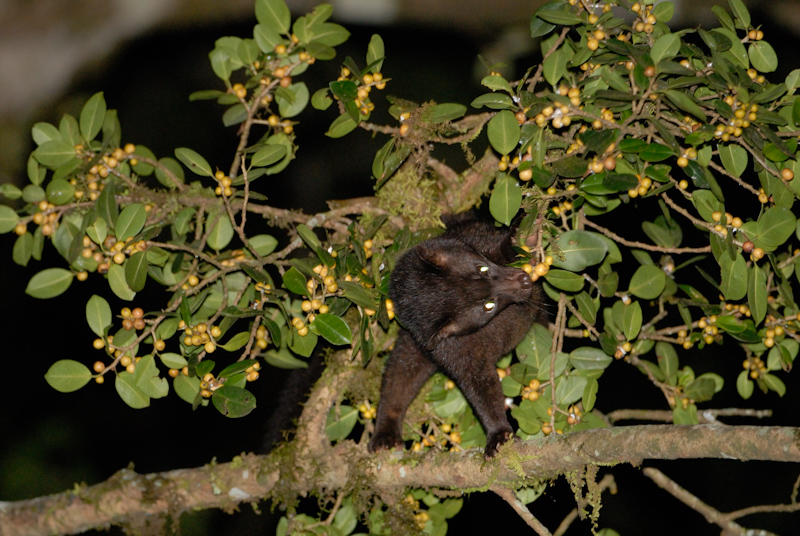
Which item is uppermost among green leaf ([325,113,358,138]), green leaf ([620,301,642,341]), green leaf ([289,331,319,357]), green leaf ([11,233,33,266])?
green leaf ([325,113,358,138])

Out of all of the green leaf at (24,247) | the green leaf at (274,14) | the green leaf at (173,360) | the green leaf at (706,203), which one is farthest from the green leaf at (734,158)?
the green leaf at (24,247)

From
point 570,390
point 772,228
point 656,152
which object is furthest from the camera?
point 570,390

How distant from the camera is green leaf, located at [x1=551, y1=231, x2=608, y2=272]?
260 cm

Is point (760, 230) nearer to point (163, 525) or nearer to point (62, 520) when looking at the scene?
point (163, 525)

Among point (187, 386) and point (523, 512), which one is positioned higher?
point (187, 386)

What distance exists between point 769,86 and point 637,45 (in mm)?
525

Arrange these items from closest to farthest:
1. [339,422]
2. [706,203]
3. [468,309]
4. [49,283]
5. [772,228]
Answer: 1. [772,228]
2. [706,203]
3. [49,283]
4. [468,309]
5. [339,422]

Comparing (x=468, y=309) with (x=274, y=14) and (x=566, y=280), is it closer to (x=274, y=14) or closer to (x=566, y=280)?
(x=566, y=280)

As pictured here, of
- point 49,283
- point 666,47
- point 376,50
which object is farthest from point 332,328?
point 666,47

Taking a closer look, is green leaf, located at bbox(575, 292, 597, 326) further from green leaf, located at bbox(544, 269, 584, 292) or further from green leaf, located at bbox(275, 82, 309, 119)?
green leaf, located at bbox(275, 82, 309, 119)

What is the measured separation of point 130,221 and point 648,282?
2.33 metres

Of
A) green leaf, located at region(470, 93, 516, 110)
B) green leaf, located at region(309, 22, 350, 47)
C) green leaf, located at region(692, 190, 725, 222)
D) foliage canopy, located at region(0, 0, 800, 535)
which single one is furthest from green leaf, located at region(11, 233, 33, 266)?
green leaf, located at region(692, 190, 725, 222)

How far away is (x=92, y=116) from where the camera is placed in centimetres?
328

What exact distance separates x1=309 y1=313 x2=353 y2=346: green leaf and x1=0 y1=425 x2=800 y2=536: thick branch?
30.2 inches
